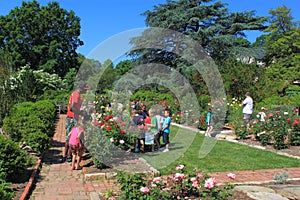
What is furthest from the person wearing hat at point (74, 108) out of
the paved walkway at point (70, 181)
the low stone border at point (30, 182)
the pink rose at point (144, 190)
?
the pink rose at point (144, 190)

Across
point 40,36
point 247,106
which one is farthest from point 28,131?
point 40,36

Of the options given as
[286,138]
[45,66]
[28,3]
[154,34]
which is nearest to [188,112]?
[286,138]

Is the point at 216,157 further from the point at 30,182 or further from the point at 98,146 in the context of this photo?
the point at 30,182

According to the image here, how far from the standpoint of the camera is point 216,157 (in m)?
7.96

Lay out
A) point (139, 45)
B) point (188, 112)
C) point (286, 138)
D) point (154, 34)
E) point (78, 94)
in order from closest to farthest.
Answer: point (78, 94)
point (286, 138)
point (188, 112)
point (154, 34)
point (139, 45)

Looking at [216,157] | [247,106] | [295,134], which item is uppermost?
[247,106]

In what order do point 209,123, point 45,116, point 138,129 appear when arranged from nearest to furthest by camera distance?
point 138,129 → point 45,116 → point 209,123

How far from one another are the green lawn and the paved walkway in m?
0.51

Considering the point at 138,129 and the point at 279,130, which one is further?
the point at 279,130

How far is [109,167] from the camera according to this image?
21.0 ft

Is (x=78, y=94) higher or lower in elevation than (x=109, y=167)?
higher

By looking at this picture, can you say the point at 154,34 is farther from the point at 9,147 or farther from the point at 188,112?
the point at 9,147

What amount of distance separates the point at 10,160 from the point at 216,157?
4861 mm

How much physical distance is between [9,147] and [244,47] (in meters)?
21.5
